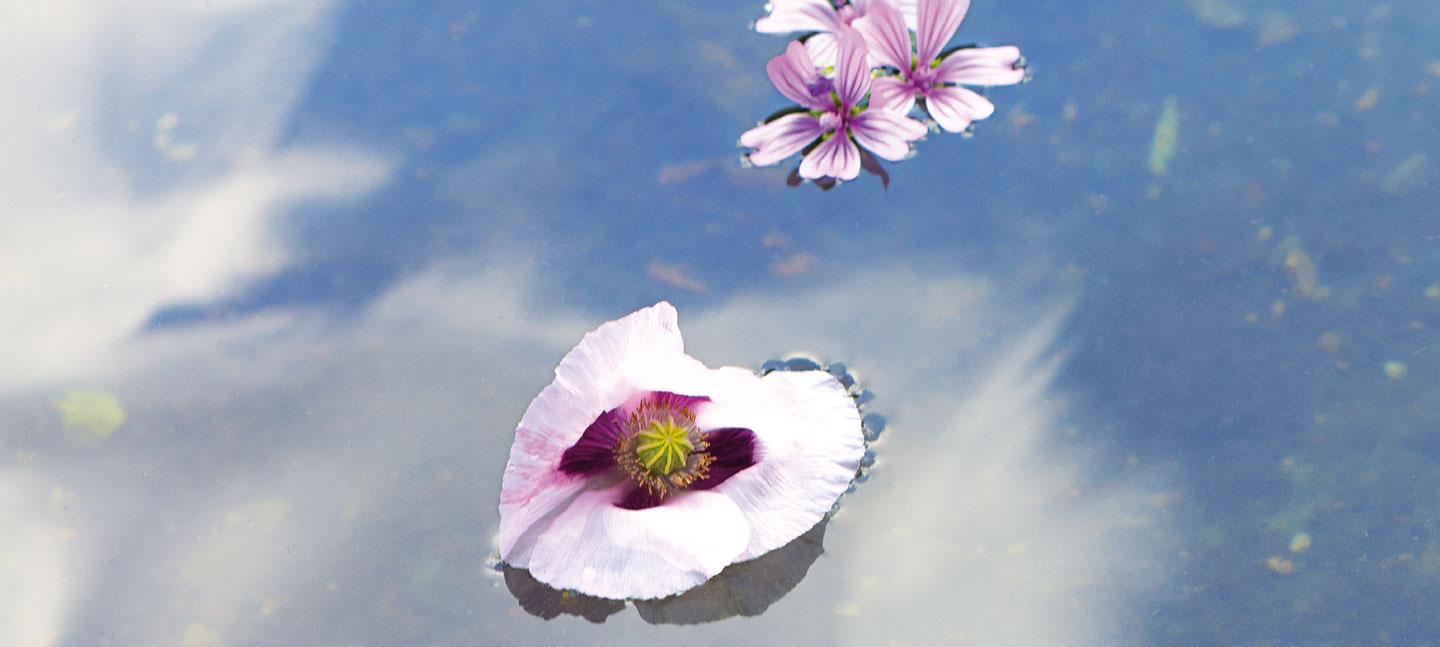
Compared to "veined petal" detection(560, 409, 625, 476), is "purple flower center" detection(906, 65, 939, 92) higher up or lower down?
higher up

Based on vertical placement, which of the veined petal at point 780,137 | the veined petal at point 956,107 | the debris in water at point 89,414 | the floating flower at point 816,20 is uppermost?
the floating flower at point 816,20

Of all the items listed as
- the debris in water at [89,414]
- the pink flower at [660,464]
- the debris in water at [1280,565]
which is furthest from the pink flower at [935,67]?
the debris in water at [89,414]

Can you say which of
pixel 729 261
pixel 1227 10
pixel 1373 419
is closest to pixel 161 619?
pixel 729 261

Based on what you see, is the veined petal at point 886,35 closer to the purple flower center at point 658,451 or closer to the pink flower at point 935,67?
the pink flower at point 935,67

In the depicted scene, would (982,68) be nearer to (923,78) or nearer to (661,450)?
(923,78)

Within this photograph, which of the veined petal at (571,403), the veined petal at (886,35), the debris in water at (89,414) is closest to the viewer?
the veined petal at (571,403)

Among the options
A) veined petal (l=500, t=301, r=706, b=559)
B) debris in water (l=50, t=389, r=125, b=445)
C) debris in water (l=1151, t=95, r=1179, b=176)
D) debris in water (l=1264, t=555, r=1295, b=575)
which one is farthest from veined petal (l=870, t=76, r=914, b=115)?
debris in water (l=50, t=389, r=125, b=445)

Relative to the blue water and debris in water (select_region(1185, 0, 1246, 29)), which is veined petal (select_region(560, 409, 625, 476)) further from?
debris in water (select_region(1185, 0, 1246, 29))
